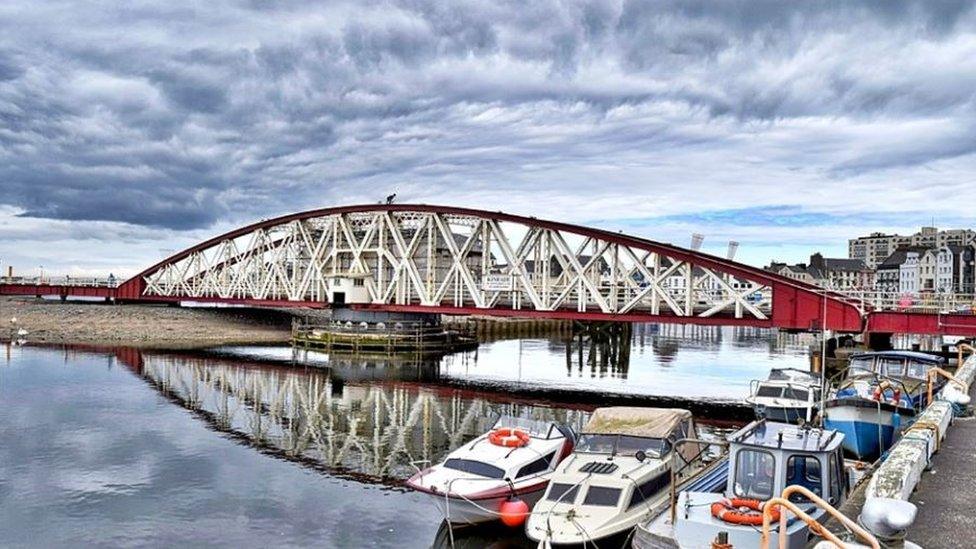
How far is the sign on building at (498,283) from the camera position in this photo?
62.5 metres

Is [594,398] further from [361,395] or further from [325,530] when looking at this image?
[325,530]

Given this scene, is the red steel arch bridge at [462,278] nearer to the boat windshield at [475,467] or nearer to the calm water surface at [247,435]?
the calm water surface at [247,435]

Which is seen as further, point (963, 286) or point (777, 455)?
point (963, 286)

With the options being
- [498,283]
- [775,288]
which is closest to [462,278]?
[498,283]

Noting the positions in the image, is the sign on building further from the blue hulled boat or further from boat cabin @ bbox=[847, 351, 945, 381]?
the blue hulled boat

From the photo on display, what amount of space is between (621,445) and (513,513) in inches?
134

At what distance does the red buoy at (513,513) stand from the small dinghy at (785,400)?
1558 cm

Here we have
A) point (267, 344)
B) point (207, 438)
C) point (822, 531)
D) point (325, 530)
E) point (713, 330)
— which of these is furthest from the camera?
point (713, 330)

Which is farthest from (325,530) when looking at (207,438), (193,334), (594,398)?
(193,334)

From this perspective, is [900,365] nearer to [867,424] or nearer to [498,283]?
[867,424]

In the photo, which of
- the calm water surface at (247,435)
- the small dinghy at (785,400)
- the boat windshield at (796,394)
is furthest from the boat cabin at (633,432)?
the boat windshield at (796,394)

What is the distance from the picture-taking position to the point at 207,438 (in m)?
33.3

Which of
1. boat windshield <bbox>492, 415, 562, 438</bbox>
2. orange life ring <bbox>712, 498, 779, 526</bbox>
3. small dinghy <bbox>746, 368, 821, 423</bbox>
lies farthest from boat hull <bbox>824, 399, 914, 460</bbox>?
orange life ring <bbox>712, 498, 779, 526</bbox>

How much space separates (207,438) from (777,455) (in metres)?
24.3
